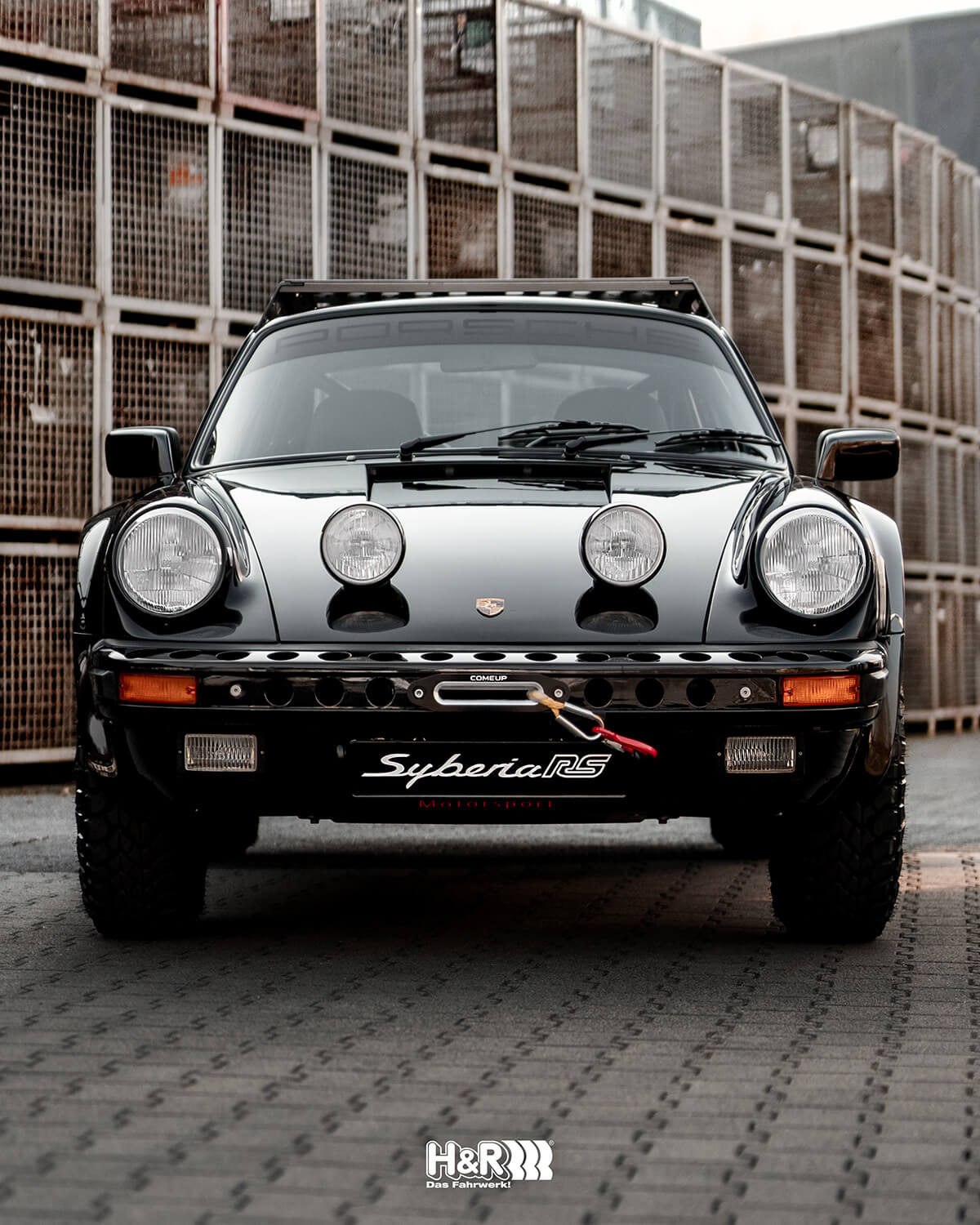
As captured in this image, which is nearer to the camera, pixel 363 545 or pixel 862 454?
pixel 363 545

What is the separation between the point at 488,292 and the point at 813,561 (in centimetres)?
196

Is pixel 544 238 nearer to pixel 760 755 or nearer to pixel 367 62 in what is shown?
pixel 367 62

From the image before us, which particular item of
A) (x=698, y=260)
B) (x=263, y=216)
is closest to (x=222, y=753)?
(x=263, y=216)

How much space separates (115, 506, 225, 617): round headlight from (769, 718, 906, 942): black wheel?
1580mm

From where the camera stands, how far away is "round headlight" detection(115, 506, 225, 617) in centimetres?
441

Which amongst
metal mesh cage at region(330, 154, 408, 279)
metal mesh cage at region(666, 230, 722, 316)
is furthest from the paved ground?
metal mesh cage at region(666, 230, 722, 316)

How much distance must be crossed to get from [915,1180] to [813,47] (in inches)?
1043

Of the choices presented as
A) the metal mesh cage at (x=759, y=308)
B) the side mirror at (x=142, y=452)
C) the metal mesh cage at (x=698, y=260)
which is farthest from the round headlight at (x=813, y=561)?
the metal mesh cage at (x=759, y=308)

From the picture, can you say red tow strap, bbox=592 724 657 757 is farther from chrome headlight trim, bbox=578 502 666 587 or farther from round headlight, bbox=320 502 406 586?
round headlight, bbox=320 502 406 586

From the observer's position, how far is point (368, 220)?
11969mm

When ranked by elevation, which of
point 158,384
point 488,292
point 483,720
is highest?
point 158,384

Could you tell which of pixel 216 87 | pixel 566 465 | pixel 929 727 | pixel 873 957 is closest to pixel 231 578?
pixel 566 465

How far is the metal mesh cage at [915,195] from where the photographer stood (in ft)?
55.0

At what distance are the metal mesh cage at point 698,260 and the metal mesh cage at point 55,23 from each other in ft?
16.7
